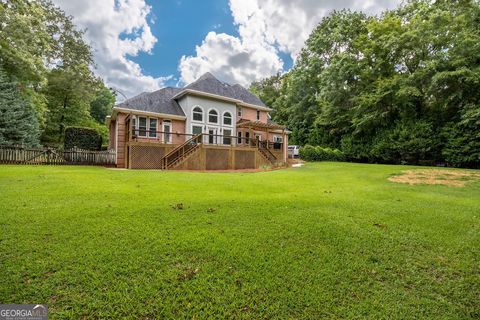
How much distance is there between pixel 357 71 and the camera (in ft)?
79.8

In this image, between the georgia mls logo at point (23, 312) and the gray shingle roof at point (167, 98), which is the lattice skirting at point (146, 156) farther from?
the georgia mls logo at point (23, 312)

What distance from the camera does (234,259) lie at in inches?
126

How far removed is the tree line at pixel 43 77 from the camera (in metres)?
16.2

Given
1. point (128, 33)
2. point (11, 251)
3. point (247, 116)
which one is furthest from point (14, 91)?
point (11, 251)

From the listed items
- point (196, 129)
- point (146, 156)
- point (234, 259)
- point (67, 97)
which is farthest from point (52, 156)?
point (234, 259)

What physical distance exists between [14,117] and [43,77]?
3787 millimetres

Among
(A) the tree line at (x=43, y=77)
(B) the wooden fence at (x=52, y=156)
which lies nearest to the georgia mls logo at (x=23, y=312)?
(A) the tree line at (x=43, y=77)

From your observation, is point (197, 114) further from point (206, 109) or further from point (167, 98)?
point (167, 98)

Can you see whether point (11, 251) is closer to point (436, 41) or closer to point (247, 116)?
point (247, 116)

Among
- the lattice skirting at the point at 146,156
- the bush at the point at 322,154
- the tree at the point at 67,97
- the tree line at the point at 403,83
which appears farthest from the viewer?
the tree at the point at 67,97

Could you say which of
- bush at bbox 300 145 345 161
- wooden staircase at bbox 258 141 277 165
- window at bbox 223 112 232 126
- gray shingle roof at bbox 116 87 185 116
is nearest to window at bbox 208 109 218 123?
window at bbox 223 112 232 126

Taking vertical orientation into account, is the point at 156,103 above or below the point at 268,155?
above

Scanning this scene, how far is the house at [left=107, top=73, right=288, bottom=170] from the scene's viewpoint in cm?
1523

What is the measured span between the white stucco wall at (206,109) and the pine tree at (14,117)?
11.3m
